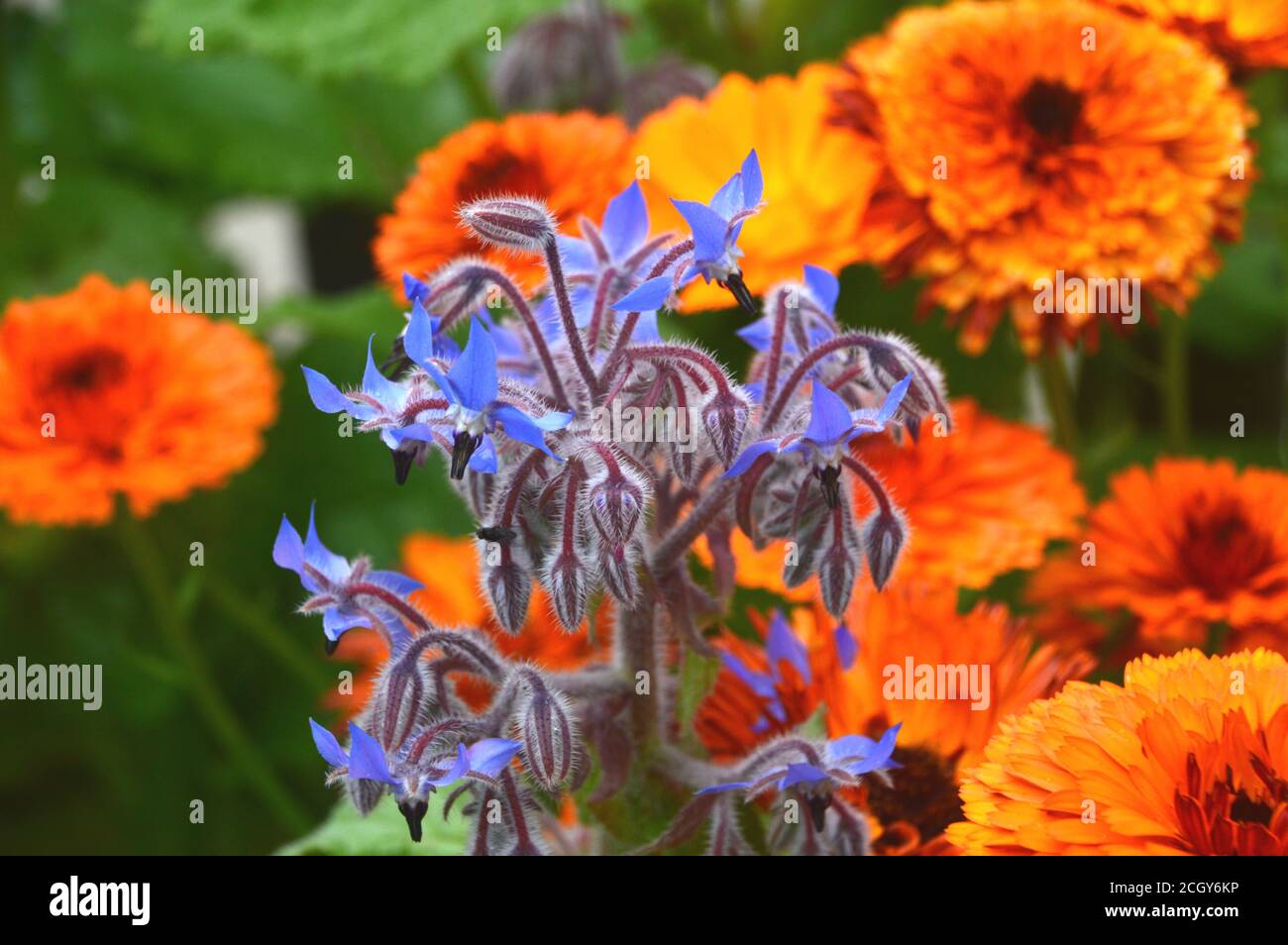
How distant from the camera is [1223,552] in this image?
0.46 metres

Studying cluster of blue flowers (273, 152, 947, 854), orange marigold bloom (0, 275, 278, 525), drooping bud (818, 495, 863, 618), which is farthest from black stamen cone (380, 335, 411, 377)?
orange marigold bloom (0, 275, 278, 525)

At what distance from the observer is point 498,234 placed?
0.33m

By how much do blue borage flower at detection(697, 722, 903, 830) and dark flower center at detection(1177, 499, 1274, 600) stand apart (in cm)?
16

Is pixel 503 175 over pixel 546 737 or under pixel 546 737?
over

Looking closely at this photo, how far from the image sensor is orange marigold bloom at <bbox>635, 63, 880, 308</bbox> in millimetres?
476

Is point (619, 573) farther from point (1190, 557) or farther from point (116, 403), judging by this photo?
point (116, 403)

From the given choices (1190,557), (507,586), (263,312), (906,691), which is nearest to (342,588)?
(507,586)

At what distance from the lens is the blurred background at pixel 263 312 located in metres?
0.63

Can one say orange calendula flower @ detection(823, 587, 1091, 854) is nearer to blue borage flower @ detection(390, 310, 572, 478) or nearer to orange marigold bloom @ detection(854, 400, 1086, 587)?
orange marigold bloom @ detection(854, 400, 1086, 587)

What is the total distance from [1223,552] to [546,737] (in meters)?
0.24

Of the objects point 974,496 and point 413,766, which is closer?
point 413,766

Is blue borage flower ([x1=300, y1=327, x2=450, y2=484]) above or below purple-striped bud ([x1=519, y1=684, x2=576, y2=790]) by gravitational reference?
above

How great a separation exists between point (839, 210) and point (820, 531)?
18cm
